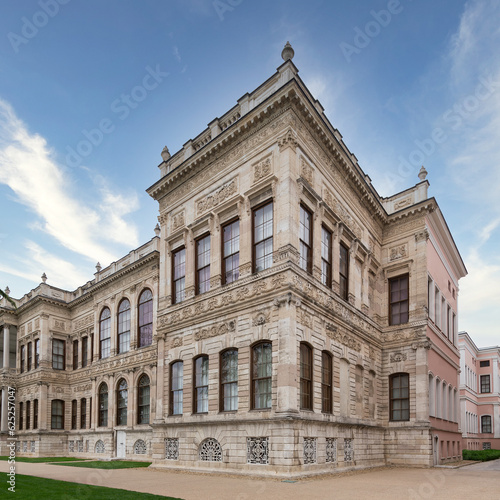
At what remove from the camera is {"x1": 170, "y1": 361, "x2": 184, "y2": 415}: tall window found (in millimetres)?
21578

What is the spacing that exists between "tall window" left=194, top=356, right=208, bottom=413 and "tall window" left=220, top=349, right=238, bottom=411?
3.75ft

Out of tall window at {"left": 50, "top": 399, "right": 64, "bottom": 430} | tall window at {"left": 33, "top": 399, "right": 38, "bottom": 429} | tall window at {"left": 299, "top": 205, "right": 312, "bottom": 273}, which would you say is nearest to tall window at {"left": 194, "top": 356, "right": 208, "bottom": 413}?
tall window at {"left": 299, "top": 205, "right": 312, "bottom": 273}

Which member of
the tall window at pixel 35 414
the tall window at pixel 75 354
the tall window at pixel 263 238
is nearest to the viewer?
the tall window at pixel 263 238

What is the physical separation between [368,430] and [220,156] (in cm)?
1442

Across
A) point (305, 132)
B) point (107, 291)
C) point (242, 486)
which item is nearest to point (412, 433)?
point (242, 486)

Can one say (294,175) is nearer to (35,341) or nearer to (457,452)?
(457,452)

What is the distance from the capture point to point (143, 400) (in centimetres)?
Answer: 2970

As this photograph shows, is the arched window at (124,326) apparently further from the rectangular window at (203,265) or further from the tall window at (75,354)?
the rectangular window at (203,265)

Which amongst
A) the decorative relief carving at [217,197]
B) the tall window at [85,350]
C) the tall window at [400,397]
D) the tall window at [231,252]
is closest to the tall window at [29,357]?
the tall window at [85,350]

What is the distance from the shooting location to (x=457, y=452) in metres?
30.5

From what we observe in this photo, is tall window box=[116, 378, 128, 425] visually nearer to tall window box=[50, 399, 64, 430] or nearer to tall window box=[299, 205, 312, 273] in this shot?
tall window box=[50, 399, 64, 430]

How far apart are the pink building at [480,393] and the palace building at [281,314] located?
87.9 feet

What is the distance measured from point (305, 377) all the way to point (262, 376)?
161 centimetres

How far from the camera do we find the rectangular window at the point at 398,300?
88.1 feet
